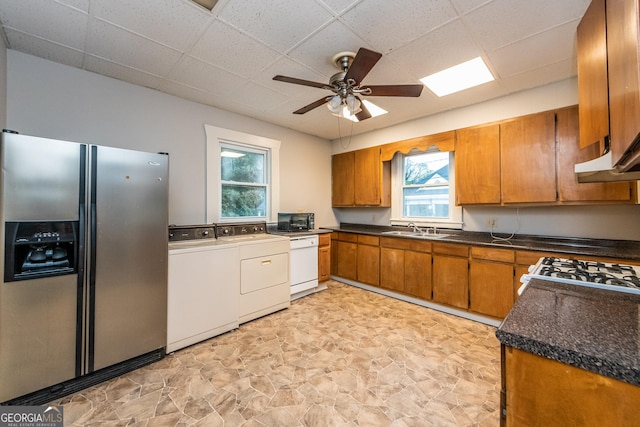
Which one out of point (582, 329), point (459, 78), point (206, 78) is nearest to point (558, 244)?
point (459, 78)

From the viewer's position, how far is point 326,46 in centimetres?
206

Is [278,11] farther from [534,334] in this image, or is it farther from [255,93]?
[534,334]

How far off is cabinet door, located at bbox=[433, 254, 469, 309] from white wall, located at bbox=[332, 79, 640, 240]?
707 millimetres

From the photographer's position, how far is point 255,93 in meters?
2.93

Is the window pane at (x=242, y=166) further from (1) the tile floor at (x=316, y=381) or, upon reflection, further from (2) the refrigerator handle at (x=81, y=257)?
(1) the tile floor at (x=316, y=381)

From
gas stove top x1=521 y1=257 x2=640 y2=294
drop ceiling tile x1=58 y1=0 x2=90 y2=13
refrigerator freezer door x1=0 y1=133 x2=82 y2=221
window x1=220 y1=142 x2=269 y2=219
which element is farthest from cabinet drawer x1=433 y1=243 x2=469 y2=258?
drop ceiling tile x1=58 y1=0 x2=90 y2=13

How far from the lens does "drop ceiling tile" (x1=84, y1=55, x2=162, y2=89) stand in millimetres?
2284

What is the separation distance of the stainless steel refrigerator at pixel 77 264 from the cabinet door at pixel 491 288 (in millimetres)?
3214

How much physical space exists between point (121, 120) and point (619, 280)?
407 centimetres

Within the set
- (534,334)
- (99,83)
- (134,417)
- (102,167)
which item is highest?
(99,83)

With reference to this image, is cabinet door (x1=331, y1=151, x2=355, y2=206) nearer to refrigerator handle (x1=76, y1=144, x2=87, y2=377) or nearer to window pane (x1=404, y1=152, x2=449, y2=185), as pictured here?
window pane (x1=404, y1=152, x2=449, y2=185)

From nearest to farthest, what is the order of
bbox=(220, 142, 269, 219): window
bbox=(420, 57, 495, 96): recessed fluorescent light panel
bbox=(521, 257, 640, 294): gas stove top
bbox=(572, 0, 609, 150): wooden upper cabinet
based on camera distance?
bbox=(572, 0, 609, 150): wooden upper cabinet
bbox=(521, 257, 640, 294): gas stove top
bbox=(420, 57, 495, 96): recessed fluorescent light panel
bbox=(220, 142, 269, 219): window

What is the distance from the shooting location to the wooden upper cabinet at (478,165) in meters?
2.96

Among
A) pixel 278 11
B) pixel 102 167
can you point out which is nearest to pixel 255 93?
pixel 278 11
